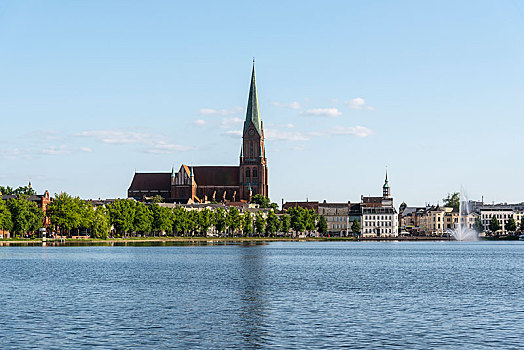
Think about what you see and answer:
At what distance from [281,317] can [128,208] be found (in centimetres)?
13699

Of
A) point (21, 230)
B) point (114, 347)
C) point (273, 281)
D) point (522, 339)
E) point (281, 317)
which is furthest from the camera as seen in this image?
point (21, 230)

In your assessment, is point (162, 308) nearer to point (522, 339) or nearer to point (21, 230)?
point (522, 339)

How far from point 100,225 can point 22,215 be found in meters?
17.2

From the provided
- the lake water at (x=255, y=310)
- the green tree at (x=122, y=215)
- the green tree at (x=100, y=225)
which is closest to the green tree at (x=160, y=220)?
the green tree at (x=122, y=215)

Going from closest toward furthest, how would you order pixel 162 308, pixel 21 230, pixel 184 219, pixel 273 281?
1. pixel 162 308
2. pixel 273 281
3. pixel 21 230
4. pixel 184 219

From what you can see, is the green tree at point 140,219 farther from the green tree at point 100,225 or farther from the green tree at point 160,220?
the green tree at point 100,225

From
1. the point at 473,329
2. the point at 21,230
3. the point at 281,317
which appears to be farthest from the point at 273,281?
the point at 21,230

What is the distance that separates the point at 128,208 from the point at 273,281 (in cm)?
11372

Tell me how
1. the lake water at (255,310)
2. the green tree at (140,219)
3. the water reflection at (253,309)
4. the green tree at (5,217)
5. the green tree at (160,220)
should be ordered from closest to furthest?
the lake water at (255,310) → the water reflection at (253,309) → the green tree at (5,217) → the green tree at (140,219) → the green tree at (160,220)

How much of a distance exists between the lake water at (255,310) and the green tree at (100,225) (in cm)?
9189

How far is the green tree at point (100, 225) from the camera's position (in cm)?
16725

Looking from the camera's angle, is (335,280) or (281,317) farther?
(335,280)

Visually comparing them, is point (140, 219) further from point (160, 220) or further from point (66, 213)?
point (66, 213)

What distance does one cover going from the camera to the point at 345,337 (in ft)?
121
